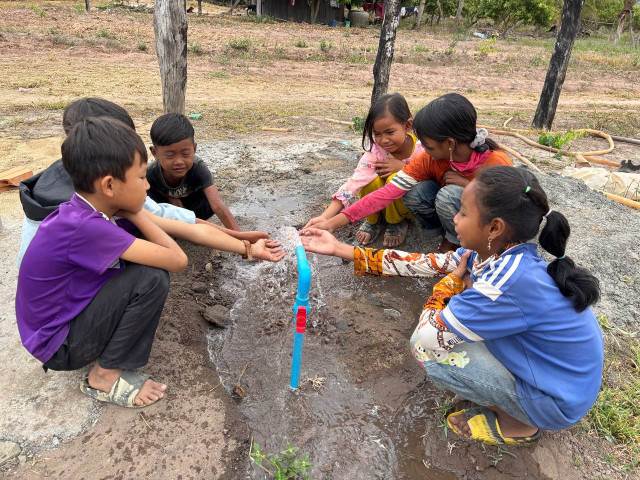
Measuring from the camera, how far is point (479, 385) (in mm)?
1924

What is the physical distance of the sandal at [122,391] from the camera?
2.04m

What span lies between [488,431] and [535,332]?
580mm

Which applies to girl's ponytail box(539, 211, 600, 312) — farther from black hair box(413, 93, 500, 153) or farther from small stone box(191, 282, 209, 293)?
small stone box(191, 282, 209, 293)

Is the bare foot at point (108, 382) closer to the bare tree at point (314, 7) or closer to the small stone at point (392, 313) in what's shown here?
the small stone at point (392, 313)

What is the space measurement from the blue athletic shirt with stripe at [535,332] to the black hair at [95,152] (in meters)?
1.47

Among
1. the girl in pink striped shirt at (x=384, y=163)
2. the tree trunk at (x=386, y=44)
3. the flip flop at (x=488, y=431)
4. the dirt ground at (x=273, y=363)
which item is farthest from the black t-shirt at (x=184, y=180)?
the tree trunk at (x=386, y=44)

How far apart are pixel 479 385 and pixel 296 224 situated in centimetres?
251

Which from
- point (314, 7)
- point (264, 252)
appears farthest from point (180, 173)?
point (314, 7)

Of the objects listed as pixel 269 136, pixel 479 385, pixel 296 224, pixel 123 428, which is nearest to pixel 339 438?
pixel 479 385

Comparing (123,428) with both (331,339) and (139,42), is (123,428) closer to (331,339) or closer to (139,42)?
(331,339)

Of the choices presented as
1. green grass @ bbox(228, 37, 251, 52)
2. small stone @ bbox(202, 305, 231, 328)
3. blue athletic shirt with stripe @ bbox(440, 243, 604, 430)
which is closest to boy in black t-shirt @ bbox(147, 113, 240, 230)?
small stone @ bbox(202, 305, 231, 328)

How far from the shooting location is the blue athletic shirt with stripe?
1.70 m

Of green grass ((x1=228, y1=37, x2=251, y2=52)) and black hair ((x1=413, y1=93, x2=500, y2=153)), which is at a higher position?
black hair ((x1=413, y1=93, x2=500, y2=153))

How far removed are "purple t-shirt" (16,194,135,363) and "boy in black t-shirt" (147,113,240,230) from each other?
1.28m
